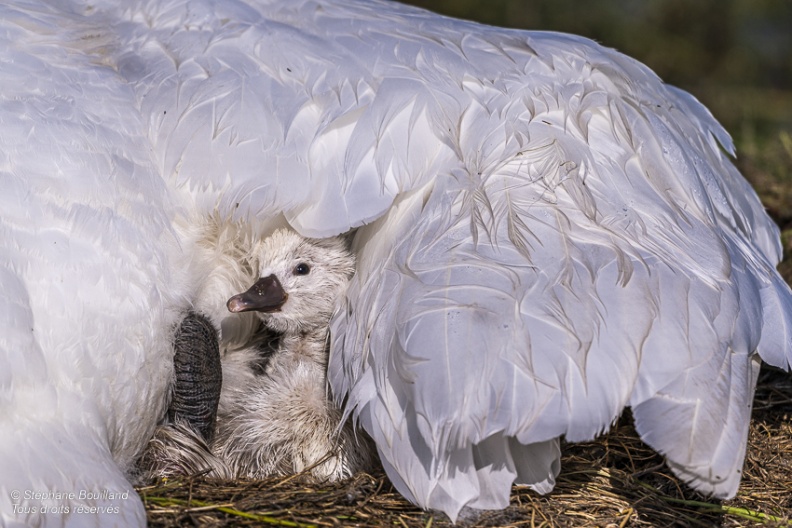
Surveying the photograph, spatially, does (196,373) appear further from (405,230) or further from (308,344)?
(405,230)

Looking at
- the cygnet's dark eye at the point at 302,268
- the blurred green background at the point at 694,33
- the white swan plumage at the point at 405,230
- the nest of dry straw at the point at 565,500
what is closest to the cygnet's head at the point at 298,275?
the cygnet's dark eye at the point at 302,268

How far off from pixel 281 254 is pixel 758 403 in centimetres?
151

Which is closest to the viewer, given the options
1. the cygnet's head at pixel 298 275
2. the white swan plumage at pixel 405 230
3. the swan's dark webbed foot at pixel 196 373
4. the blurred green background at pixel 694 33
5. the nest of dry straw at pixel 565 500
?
the white swan plumage at pixel 405 230

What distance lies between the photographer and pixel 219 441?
8.51ft

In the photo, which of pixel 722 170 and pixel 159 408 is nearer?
pixel 159 408

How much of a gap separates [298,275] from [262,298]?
0.13 m

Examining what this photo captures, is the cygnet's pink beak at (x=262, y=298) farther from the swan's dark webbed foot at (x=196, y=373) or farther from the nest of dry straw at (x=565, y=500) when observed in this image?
the nest of dry straw at (x=565, y=500)

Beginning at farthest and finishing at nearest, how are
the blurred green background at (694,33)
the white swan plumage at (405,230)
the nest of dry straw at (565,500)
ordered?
the blurred green background at (694,33), the nest of dry straw at (565,500), the white swan plumage at (405,230)

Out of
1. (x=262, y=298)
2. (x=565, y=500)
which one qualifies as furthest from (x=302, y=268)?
(x=565, y=500)

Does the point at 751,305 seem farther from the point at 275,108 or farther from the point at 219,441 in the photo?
the point at 219,441

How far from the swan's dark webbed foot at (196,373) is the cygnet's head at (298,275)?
0.19 m

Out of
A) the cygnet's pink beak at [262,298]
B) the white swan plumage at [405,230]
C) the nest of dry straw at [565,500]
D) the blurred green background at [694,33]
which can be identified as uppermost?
the white swan plumage at [405,230]

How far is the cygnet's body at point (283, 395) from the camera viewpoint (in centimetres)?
243

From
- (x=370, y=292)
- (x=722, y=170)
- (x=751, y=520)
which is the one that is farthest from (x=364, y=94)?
(x=751, y=520)
